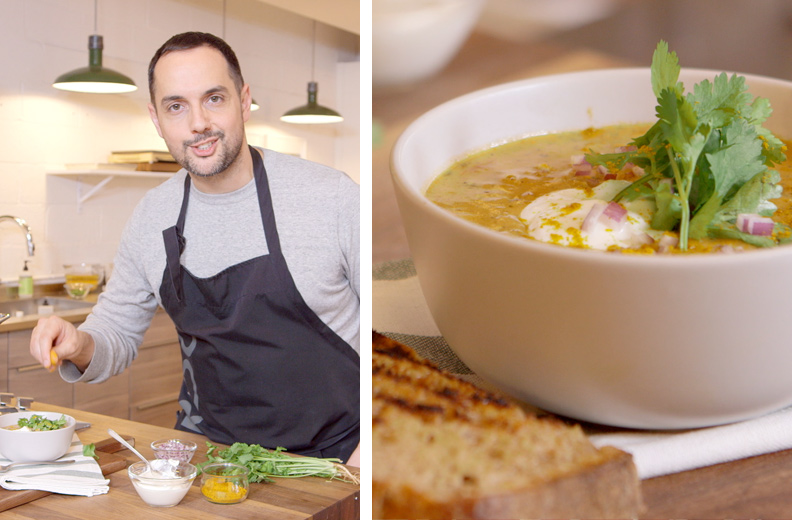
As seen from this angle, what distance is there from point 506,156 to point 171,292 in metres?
1.01

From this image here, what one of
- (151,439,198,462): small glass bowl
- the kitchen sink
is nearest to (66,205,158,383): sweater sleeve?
(151,439,198,462): small glass bowl

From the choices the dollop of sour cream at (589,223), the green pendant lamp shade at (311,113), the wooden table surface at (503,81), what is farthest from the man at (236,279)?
the green pendant lamp shade at (311,113)

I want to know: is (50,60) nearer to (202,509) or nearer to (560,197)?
(202,509)

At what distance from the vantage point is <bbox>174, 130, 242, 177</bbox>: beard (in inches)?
57.0

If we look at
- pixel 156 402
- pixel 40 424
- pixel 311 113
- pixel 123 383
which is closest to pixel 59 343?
pixel 40 424

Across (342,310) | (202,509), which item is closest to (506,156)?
(202,509)

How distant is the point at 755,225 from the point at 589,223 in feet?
0.31

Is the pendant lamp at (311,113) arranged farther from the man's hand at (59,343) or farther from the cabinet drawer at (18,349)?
the man's hand at (59,343)

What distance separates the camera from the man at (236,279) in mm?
1421

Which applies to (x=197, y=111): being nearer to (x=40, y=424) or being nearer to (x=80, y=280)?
(x=40, y=424)

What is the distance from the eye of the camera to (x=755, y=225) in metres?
0.42

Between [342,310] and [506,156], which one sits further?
[342,310]

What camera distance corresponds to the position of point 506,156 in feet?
2.03

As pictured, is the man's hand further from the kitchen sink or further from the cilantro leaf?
the kitchen sink
